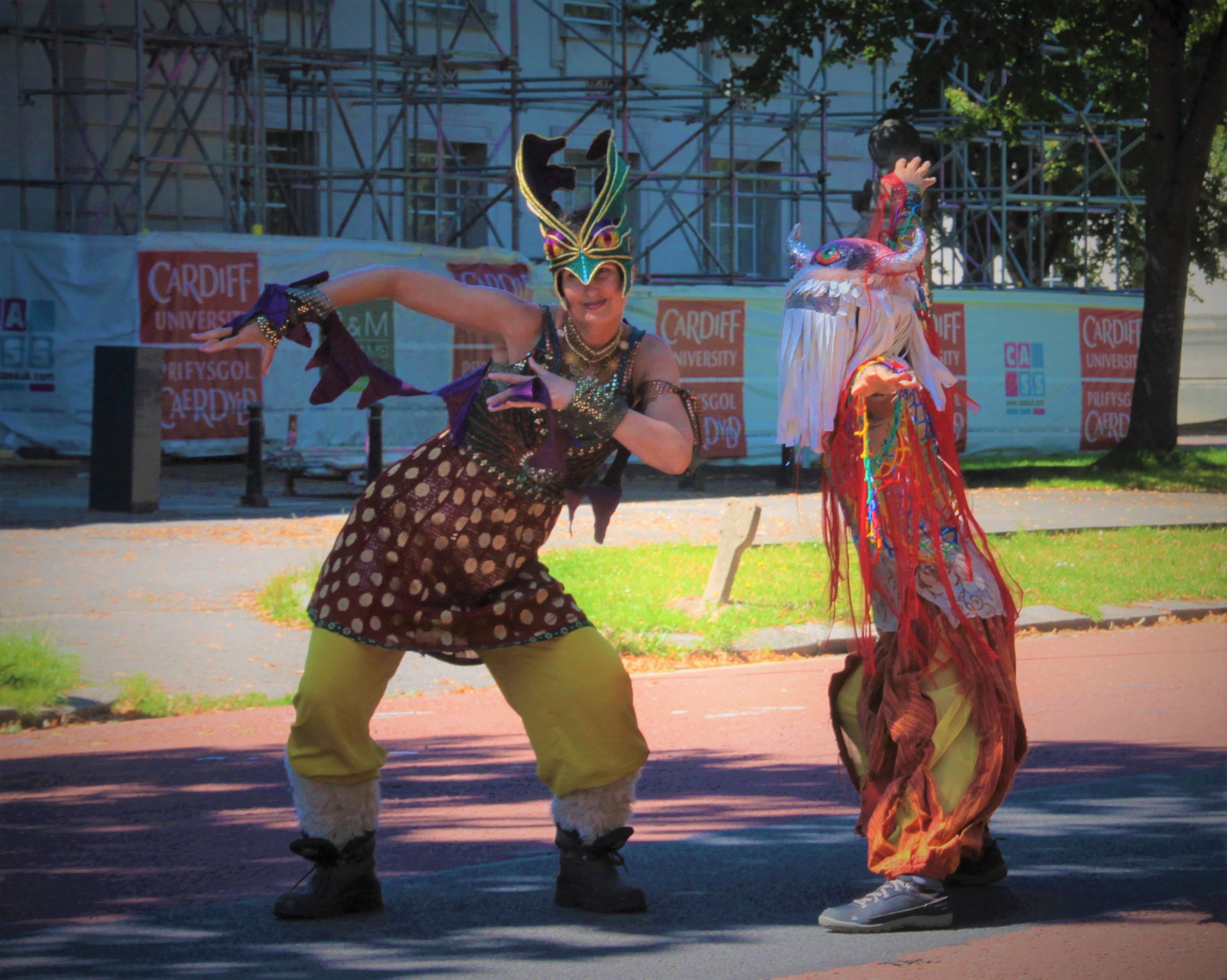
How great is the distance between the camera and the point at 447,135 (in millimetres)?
25938

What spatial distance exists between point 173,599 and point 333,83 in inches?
590

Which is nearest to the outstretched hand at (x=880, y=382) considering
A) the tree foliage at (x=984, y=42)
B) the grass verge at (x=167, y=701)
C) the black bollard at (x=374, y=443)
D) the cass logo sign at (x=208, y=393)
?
the grass verge at (x=167, y=701)

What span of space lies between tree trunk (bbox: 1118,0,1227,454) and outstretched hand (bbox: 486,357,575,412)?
16.5 metres

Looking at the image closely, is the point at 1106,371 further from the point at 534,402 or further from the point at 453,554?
the point at 534,402

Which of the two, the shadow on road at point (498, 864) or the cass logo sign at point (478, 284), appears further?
the cass logo sign at point (478, 284)

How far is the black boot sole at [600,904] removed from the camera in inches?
166

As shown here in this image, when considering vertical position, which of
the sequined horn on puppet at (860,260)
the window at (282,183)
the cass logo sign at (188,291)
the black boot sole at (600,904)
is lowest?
the black boot sole at (600,904)

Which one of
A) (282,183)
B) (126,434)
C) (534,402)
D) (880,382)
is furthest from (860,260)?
(282,183)

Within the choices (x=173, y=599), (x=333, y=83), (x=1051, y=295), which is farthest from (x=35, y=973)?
(x=1051, y=295)

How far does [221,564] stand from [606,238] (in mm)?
7581

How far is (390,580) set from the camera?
4.09m

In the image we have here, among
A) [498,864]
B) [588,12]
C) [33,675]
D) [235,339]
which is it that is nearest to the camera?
[235,339]

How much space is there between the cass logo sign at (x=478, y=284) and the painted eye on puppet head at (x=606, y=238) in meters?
15.8

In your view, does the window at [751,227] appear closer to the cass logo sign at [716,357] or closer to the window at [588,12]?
the window at [588,12]
